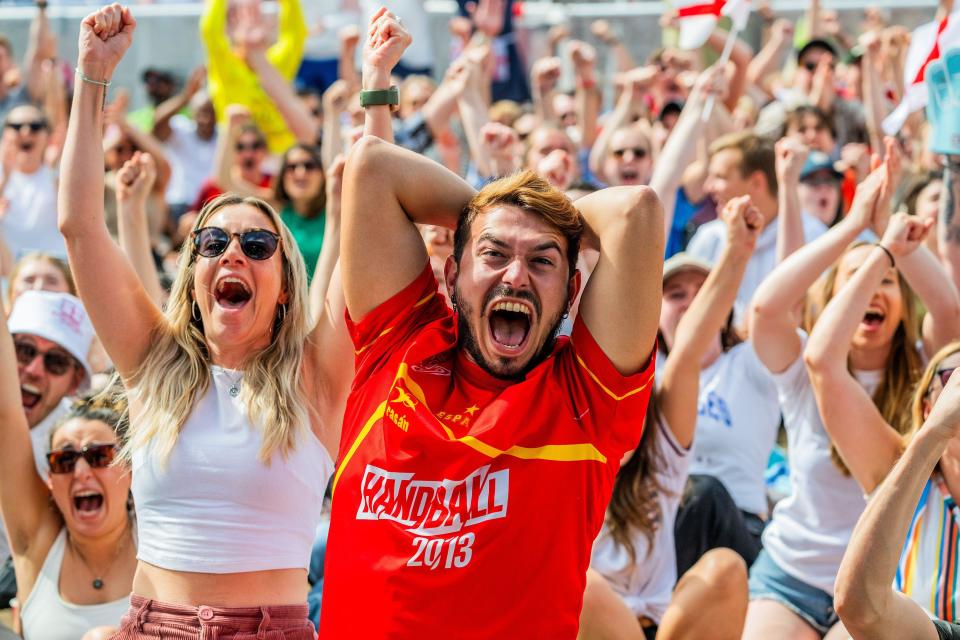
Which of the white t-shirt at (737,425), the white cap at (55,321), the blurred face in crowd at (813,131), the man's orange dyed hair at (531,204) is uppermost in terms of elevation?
the man's orange dyed hair at (531,204)

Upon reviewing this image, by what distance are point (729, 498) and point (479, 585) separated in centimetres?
232

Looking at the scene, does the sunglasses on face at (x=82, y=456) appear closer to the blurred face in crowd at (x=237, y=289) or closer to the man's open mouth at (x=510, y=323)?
the blurred face in crowd at (x=237, y=289)

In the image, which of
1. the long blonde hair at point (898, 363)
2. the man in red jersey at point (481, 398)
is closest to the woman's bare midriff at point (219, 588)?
the man in red jersey at point (481, 398)

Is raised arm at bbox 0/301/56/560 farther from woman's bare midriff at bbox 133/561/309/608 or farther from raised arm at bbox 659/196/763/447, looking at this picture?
raised arm at bbox 659/196/763/447

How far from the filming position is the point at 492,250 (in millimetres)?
2799

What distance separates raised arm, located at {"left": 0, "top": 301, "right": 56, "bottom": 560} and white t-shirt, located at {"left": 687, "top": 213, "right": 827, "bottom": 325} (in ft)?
10.2

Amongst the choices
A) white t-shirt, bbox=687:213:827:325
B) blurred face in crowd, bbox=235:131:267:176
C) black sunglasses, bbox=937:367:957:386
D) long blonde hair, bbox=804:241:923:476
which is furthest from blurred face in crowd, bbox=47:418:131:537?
blurred face in crowd, bbox=235:131:267:176

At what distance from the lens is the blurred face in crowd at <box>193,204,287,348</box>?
3.41 m

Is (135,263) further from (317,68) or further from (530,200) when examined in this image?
(317,68)

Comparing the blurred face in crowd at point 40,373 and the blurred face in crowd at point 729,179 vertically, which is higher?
the blurred face in crowd at point 729,179

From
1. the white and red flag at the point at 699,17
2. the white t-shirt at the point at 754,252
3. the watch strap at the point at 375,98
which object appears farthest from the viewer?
the white and red flag at the point at 699,17

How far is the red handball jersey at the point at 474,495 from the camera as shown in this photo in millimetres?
2594

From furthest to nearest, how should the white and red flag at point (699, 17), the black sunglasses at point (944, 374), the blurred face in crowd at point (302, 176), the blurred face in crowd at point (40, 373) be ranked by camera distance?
the blurred face in crowd at point (302, 176)
the white and red flag at point (699, 17)
the blurred face in crowd at point (40, 373)
the black sunglasses at point (944, 374)

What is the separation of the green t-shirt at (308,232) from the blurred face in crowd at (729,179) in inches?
75.5
